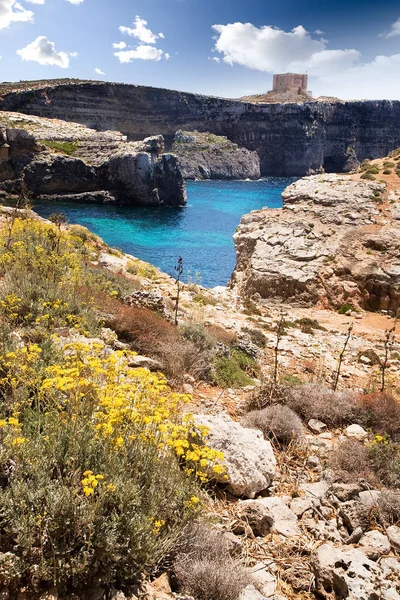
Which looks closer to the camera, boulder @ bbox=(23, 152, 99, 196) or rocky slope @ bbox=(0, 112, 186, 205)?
rocky slope @ bbox=(0, 112, 186, 205)

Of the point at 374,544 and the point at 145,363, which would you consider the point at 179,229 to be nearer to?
the point at 145,363

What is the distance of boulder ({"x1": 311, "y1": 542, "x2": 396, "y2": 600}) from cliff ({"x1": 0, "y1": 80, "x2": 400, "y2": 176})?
310 ft

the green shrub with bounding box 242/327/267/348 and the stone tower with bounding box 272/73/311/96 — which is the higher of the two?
the stone tower with bounding box 272/73/311/96

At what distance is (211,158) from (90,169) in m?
48.2

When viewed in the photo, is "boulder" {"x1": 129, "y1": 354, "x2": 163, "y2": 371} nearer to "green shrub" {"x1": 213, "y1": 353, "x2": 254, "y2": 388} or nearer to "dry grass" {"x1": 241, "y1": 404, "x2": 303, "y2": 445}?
"green shrub" {"x1": 213, "y1": 353, "x2": 254, "y2": 388}

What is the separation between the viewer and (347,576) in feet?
9.60

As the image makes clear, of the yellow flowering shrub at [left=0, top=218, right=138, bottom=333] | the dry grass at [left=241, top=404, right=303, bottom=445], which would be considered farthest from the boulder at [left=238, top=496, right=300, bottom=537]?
the yellow flowering shrub at [left=0, top=218, right=138, bottom=333]

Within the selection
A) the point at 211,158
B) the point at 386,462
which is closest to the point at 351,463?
the point at 386,462

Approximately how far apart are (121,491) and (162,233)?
130 ft

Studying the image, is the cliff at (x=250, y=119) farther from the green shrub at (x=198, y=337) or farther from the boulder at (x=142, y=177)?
the green shrub at (x=198, y=337)

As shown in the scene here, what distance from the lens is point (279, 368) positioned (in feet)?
28.7

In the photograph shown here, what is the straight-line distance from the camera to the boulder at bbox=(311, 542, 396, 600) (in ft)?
9.26

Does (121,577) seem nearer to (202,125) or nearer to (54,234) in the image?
(54,234)

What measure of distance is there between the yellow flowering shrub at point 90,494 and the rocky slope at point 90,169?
181 ft
